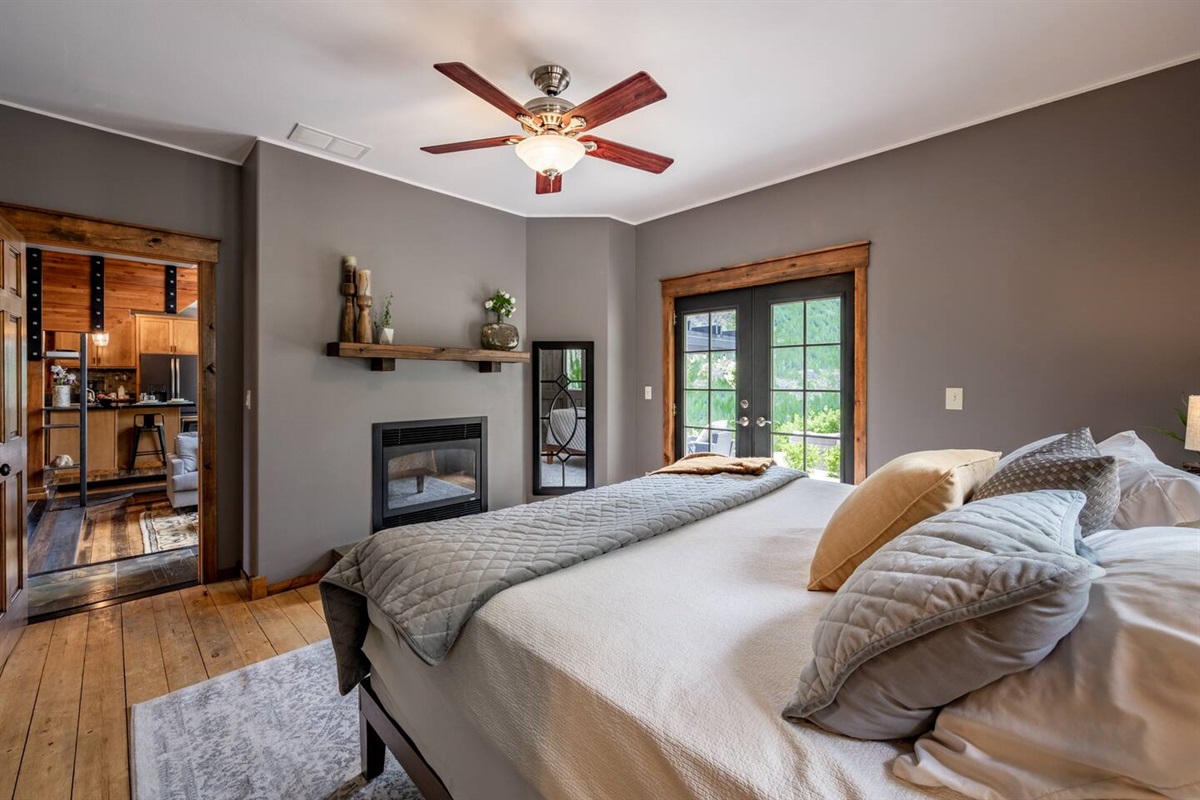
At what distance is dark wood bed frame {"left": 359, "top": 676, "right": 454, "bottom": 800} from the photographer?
1.39 metres

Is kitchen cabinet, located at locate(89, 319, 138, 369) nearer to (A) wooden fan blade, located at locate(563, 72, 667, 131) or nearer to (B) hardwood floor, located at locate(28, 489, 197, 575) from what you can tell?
(B) hardwood floor, located at locate(28, 489, 197, 575)

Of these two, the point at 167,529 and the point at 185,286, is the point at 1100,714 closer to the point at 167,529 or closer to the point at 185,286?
the point at 167,529

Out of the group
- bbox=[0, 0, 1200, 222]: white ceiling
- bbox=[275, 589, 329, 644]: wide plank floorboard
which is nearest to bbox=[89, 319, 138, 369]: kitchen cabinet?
bbox=[0, 0, 1200, 222]: white ceiling

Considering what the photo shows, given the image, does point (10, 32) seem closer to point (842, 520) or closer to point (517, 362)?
point (517, 362)

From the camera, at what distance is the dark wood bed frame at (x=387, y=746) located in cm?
139

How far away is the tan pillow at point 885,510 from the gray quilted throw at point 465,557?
54cm

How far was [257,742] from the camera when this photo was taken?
1.86 meters

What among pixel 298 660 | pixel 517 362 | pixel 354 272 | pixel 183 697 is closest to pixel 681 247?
pixel 517 362

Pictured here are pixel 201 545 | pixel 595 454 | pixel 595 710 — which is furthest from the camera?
pixel 595 454

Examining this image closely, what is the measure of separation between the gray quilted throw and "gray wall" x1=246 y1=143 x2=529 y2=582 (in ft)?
6.06

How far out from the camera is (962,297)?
297 cm

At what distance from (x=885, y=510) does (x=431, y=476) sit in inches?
129

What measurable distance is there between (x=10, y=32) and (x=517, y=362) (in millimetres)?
2930

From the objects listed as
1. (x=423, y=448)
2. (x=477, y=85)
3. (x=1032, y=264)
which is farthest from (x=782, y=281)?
(x=423, y=448)
